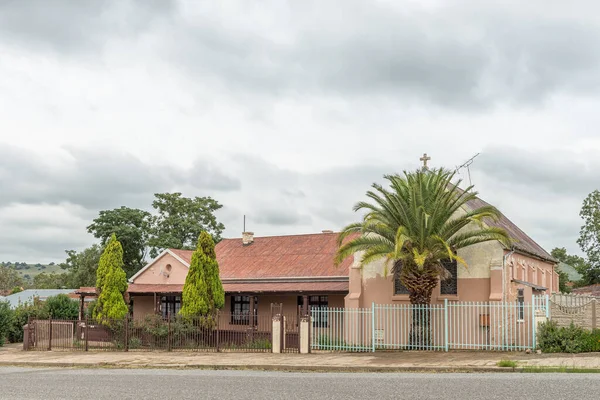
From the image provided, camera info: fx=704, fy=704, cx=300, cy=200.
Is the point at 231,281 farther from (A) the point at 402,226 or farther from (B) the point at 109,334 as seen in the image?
(A) the point at 402,226

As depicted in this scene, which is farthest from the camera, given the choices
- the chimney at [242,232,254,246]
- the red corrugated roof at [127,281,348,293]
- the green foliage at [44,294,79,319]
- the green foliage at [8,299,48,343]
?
the chimney at [242,232,254,246]

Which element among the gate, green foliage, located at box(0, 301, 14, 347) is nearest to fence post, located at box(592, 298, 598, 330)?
the gate

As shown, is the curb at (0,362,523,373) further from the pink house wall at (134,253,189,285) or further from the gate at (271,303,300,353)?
the pink house wall at (134,253,189,285)

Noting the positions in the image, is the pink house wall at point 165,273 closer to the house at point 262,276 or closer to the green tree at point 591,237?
the house at point 262,276

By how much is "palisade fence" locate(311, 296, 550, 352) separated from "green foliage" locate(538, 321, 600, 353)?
36 centimetres

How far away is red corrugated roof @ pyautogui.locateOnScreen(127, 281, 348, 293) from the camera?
3195cm

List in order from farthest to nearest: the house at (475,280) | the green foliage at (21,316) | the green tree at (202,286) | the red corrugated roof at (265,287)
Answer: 1. the green foliage at (21,316)
2. the red corrugated roof at (265,287)
3. the green tree at (202,286)
4. the house at (475,280)

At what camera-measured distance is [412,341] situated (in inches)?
1015

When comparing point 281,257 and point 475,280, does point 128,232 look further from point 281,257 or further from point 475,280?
point 475,280

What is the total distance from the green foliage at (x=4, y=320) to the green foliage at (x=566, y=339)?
23.2 meters

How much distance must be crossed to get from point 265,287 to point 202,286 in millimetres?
5249

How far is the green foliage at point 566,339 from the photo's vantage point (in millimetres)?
22750

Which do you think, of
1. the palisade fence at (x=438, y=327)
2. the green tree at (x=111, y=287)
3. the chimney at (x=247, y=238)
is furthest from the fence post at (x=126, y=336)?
the chimney at (x=247, y=238)

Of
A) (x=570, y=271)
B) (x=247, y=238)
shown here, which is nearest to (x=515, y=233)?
(x=247, y=238)
